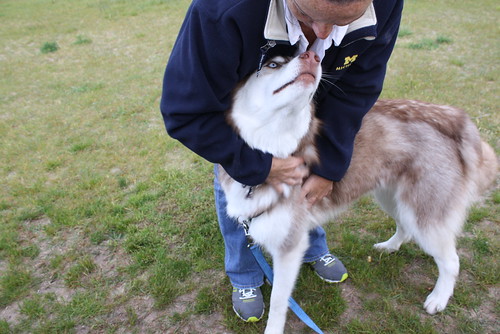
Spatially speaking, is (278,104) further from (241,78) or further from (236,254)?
(236,254)

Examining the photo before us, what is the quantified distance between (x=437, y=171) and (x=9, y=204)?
3755 millimetres

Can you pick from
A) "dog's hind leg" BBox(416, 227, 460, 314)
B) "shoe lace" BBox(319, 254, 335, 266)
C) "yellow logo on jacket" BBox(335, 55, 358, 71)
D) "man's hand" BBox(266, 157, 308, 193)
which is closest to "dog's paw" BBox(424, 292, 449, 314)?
"dog's hind leg" BBox(416, 227, 460, 314)

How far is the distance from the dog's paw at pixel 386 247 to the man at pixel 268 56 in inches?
37.6

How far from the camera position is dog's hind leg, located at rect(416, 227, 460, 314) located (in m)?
2.20

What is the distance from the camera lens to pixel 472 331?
2205mm

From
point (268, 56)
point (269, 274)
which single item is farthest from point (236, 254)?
point (268, 56)

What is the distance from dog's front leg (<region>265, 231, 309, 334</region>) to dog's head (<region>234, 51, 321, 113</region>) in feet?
2.83

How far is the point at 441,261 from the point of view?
7.50 feet

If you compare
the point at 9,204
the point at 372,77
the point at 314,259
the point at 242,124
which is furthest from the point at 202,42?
the point at 9,204

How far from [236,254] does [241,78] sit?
1268 millimetres

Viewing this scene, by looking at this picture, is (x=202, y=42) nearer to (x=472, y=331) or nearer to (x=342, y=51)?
(x=342, y=51)

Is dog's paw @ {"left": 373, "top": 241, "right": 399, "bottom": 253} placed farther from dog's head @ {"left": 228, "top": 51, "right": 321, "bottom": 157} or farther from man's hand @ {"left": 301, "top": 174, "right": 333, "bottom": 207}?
dog's head @ {"left": 228, "top": 51, "right": 321, "bottom": 157}

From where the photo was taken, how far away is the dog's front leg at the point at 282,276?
2118 mm

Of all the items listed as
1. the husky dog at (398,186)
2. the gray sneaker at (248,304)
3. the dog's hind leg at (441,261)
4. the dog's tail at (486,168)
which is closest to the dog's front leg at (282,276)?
the husky dog at (398,186)
